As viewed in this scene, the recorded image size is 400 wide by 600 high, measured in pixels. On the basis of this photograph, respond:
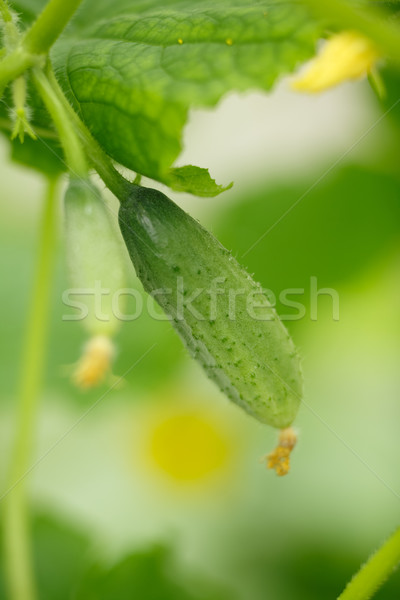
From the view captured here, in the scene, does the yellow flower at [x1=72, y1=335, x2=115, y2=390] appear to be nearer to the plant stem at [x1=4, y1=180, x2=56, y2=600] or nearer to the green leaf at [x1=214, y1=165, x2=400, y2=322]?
the plant stem at [x1=4, y1=180, x2=56, y2=600]

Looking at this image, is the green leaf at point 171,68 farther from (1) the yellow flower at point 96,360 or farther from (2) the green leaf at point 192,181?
(1) the yellow flower at point 96,360

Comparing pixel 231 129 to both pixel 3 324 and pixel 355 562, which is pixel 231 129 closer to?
pixel 3 324

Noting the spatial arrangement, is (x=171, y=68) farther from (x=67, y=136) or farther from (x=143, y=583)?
(x=143, y=583)

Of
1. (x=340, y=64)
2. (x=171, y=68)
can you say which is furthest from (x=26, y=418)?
(x=340, y=64)

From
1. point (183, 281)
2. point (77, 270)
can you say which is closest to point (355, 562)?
point (183, 281)

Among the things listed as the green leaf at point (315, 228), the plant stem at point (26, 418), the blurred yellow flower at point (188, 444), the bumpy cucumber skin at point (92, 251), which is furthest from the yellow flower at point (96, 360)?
the blurred yellow flower at point (188, 444)

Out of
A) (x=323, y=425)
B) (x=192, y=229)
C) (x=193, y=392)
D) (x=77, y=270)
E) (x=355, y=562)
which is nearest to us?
(x=77, y=270)

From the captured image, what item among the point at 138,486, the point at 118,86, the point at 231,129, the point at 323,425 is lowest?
the point at 138,486
